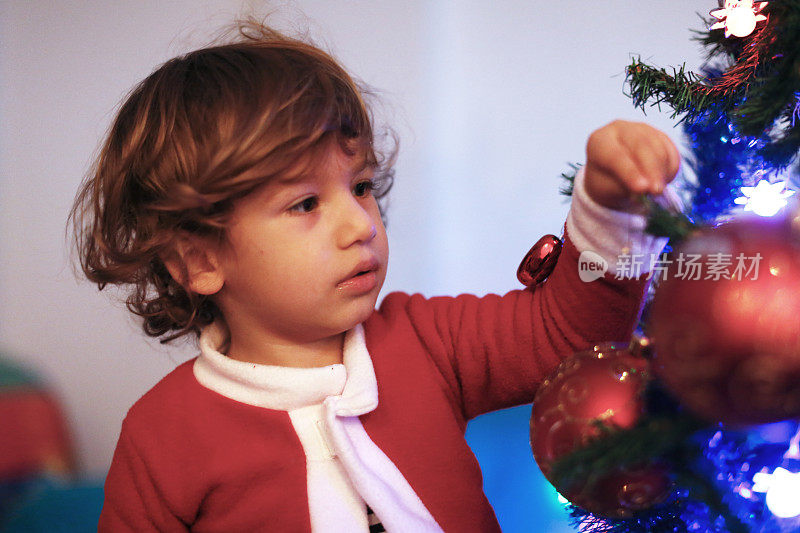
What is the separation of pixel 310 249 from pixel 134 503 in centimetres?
31

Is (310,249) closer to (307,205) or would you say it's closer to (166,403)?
(307,205)

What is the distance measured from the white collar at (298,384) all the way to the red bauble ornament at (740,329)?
12.7 inches

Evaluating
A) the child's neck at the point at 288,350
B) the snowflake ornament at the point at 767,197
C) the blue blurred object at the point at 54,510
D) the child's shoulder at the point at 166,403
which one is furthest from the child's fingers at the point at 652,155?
the blue blurred object at the point at 54,510

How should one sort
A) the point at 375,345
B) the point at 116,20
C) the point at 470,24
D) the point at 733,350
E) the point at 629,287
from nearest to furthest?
the point at 733,350 → the point at 629,287 → the point at 375,345 → the point at 116,20 → the point at 470,24

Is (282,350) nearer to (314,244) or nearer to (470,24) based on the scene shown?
(314,244)

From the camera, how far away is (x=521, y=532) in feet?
3.20

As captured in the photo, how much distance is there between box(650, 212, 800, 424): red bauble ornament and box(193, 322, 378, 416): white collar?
0.32 meters

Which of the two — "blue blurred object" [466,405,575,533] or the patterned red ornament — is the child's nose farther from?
"blue blurred object" [466,405,575,533]

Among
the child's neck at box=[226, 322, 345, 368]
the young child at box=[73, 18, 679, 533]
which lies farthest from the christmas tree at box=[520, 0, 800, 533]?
the child's neck at box=[226, 322, 345, 368]

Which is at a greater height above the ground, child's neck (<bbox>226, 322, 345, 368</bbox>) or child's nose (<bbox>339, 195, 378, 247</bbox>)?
child's nose (<bbox>339, 195, 378, 247</bbox>)

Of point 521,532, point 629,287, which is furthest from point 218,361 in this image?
point 521,532

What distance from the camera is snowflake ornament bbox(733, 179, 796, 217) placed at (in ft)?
1.80

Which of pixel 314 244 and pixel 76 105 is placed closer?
pixel 314 244

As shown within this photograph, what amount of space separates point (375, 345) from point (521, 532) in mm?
450
